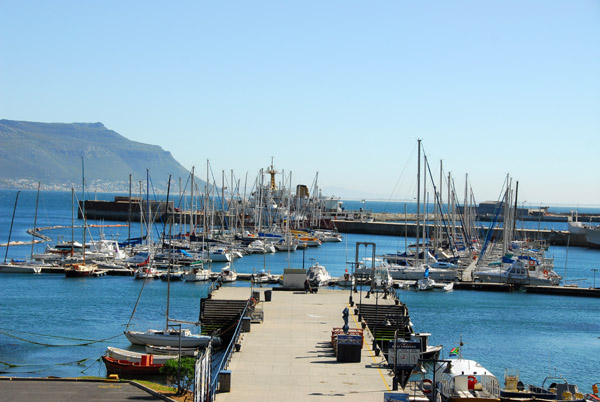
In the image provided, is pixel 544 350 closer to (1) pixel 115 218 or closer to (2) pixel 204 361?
(2) pixel 204 361

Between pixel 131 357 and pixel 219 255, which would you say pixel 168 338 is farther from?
pixel 219 255

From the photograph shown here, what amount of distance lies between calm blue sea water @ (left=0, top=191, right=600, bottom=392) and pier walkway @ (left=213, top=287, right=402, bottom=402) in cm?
786

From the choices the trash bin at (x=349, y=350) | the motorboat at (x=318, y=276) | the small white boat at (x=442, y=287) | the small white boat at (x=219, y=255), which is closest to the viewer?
the trash bin at (x=349, y=350)

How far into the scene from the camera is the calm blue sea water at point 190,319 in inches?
1503

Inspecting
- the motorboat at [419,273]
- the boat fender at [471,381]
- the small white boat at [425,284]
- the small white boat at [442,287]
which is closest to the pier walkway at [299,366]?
the boat fender at [471,381]

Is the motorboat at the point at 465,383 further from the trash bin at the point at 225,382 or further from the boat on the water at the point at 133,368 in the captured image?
the boat on the water at the point at 133,368

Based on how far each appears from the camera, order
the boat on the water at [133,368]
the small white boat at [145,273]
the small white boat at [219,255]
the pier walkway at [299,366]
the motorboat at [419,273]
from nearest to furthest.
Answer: the pier walkway at [299,366] < the boat on the water at [133,368] < the small white boat at [145,273] < the motorboat at [419,273] < the small white boat at [219,255]

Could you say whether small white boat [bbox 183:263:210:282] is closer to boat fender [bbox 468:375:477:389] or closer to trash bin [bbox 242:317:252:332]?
trash bin [bbox 242:317:252:332]

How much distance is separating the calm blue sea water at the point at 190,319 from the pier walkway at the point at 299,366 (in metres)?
7.86

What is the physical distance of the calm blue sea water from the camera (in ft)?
125

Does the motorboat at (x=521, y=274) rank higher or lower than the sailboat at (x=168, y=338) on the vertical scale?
higher

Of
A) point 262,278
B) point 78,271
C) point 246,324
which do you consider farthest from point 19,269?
point 246,324

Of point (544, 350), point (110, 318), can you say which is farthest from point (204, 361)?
point (110, 318)

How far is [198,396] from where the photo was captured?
20250mm
